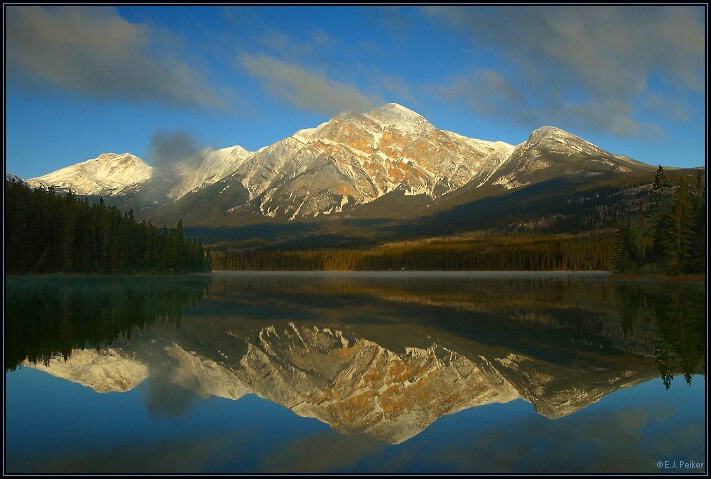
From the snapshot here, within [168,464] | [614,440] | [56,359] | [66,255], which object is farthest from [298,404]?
[66,255]

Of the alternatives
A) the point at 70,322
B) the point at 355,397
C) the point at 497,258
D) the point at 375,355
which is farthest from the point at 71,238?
the point at 497,258

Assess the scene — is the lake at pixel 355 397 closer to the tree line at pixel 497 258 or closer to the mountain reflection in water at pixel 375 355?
the mountain reflection in water at pixel 375 355

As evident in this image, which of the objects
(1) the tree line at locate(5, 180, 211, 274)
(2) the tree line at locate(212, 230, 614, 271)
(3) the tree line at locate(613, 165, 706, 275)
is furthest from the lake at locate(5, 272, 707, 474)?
(2) the tree line at locate(212, 230, 614, 271)

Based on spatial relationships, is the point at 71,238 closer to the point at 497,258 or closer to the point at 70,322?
the point at 70,322

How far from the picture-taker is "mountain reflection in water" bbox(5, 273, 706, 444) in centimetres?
1545

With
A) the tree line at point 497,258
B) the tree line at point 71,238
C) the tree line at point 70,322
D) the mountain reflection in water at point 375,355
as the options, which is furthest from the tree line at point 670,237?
the tree line at point 71,238

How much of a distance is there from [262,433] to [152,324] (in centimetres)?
1947

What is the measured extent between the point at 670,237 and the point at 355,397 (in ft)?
231

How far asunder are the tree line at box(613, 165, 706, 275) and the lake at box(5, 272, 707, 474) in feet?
159

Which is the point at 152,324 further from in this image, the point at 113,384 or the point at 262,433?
the point at 262,433

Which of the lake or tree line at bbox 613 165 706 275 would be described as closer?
the lake

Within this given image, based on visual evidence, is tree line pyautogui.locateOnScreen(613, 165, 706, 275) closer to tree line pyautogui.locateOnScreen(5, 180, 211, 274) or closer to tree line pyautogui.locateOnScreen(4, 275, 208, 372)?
tree line pyautogui.locateOnScreen(4, 275, 208, 372)

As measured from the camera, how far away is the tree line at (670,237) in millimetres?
70125

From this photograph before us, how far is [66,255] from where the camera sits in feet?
282
